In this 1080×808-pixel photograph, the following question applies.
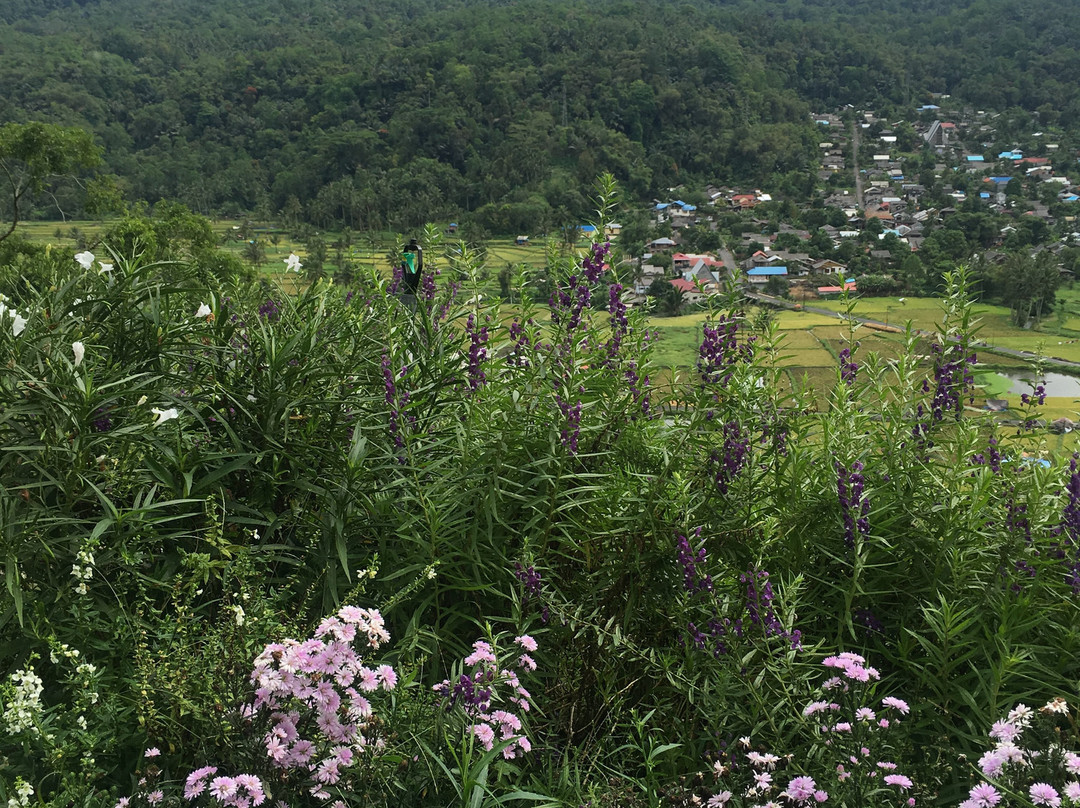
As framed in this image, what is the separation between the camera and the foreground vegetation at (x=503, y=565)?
5.36 ft

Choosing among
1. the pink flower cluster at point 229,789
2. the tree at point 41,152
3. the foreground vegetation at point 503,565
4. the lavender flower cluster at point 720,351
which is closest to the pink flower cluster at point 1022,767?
the foreground vegetation at point 503,565

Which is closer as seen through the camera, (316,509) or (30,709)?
(30,709)

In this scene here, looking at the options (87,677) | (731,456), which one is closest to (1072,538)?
(731,456)

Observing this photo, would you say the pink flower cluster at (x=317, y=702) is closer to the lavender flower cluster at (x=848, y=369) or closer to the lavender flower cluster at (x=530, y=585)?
the lavender flower cluster at (x=530, y=585)

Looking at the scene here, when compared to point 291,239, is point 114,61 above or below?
above

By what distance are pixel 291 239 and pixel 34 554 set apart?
51.0 metres

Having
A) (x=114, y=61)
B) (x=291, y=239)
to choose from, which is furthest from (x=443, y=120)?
(x=114, y=61)

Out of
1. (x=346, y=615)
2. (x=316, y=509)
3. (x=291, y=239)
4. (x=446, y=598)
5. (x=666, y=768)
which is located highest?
(x=346, y=615)

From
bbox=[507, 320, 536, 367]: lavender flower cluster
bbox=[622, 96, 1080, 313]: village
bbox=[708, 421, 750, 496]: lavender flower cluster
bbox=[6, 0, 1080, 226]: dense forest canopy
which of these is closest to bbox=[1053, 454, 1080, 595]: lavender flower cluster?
bbox=[708, 421, 750, 496]: lavender flower cluster

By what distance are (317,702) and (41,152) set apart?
67.0 feet

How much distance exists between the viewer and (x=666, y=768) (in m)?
1.99

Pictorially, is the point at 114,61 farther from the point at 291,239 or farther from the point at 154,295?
the point at 154,295

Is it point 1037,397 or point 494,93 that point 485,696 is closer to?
point 1037,397

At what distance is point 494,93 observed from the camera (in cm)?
A: 7144
